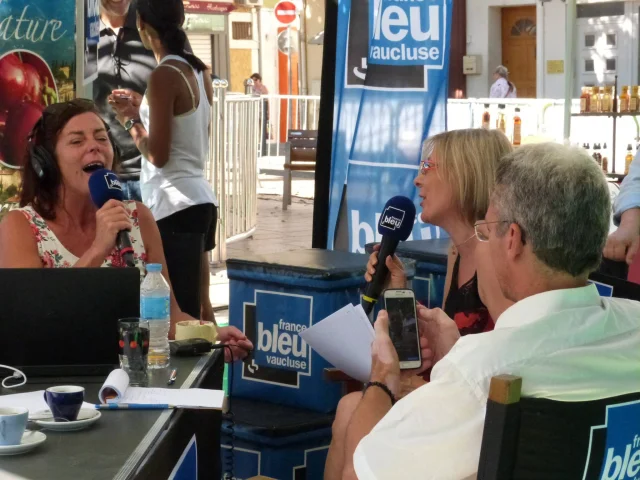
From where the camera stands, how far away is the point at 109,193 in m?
3.28

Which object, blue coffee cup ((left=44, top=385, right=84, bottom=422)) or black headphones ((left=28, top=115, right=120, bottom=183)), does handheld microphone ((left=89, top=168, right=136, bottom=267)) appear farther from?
blue coffee cup ((left=44, top=385, right=84, bottom=422))

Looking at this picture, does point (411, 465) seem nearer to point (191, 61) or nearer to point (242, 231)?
point (191, 61)

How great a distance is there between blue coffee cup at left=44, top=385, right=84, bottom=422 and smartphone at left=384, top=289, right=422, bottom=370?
30.8 inches

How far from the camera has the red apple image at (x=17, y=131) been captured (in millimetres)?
4180

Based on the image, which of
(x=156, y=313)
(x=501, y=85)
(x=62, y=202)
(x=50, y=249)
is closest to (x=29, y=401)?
(x=156, y=313)

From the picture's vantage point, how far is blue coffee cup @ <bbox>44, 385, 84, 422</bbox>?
223 cm

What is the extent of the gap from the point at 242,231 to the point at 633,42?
12212 millimetres

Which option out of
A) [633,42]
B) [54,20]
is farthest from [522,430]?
[633,42]

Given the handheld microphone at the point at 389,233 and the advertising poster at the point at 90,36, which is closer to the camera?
the handheld microphone at the point at 389,233

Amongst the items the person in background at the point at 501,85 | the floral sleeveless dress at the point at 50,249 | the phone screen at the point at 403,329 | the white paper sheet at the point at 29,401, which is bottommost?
the white paper sheet at the point at 29,401

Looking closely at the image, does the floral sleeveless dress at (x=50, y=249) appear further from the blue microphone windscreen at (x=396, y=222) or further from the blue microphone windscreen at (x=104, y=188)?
the blue microphone windscreen at (x=396, y=222)

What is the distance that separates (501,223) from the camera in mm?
2049

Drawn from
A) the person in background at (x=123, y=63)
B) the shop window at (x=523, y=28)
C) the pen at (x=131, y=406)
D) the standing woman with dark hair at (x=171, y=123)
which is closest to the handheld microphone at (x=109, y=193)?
the pen at (x=131, y=406)

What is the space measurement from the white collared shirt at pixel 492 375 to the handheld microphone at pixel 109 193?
4.87 feet
